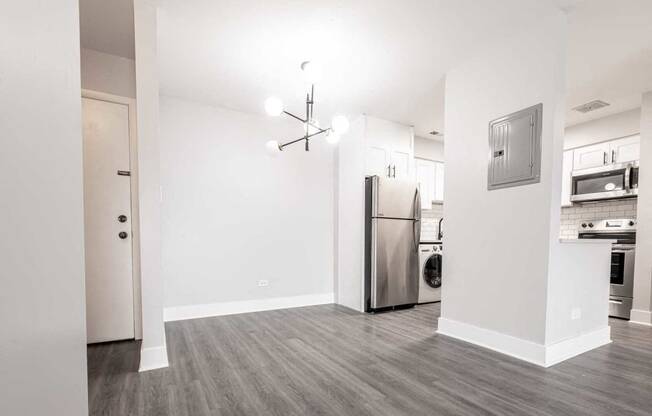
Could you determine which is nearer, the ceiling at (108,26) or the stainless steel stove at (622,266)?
the ceiling at (108,26)

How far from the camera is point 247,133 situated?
3.79 meters

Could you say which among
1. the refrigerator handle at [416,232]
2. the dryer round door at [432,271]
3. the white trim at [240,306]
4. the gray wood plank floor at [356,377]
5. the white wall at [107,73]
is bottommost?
the white trim at [240,306]

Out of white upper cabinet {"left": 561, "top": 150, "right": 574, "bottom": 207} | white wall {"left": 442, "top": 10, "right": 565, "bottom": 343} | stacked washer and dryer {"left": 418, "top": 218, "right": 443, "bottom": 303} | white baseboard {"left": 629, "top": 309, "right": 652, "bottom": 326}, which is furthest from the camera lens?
white upper cabinet {"left": 561, "top": 150, "right": 574, "bottom": 207}

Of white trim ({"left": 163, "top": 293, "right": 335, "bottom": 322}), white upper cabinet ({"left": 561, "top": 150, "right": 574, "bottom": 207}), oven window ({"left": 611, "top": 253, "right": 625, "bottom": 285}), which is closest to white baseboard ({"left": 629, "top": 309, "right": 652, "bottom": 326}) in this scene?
oven window ({"left": 611, "top": 253, "right": 625, "bottom": 285})

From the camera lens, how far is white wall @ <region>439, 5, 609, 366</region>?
2150 mm

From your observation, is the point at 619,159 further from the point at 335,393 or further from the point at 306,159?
the point at 335,393

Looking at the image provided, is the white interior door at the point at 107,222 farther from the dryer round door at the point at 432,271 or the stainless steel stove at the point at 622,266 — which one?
the stainless steel stove at the point at 622,266

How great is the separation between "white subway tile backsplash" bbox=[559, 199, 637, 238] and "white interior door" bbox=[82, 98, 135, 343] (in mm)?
4764

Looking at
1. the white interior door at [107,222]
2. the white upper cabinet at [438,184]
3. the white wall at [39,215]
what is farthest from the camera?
the white upper cabinet at [438,184]

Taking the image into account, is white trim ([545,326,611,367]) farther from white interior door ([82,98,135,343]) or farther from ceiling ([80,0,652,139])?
white interior door ([82,98,135,343])

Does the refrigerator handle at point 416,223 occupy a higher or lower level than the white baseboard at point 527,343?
higher

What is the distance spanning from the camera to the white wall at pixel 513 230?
84.7 inches

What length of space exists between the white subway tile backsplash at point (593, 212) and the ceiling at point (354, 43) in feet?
4.29

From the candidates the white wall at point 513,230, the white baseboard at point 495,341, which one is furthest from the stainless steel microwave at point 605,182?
the white baseboard at point 495,341
